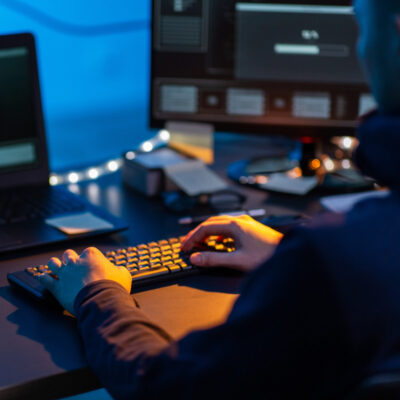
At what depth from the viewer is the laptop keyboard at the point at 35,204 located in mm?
1437

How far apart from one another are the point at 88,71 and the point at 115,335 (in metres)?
1.50

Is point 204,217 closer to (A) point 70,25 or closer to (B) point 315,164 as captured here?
(B) point 315,164

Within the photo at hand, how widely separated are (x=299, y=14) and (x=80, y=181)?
707mm

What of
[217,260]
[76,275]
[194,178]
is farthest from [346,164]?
[76,275]

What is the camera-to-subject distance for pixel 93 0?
7.23 feet

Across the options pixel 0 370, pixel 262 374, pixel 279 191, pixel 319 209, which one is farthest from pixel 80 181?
pixel 262 374

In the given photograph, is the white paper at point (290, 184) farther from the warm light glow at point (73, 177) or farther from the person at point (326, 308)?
the person at point (326, 308)

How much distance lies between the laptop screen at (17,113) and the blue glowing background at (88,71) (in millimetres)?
418

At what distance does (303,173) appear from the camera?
1789 millimetres

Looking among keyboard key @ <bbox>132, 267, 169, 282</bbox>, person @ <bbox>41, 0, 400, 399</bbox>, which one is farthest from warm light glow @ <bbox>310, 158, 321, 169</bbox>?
person @ <bbox>41, 0, 400, 399</bbox>

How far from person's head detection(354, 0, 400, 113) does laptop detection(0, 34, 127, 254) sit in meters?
0.75

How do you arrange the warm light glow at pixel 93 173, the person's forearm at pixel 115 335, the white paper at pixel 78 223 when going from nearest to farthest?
1. the person's forearm at pixel 115 335
2. the white paper at pixel 78 223
3. the warm light glow at pixel 93 173

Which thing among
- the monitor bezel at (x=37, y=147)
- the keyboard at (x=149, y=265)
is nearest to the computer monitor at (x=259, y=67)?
the monitor bezel at (x=37, y=147)

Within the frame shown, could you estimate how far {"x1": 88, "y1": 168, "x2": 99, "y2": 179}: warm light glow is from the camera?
6.05ft
